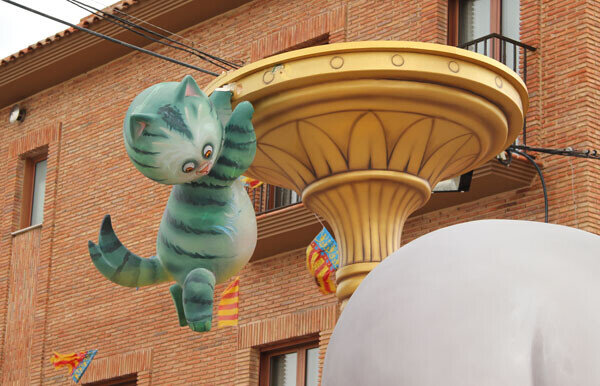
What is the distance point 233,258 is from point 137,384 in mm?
11597

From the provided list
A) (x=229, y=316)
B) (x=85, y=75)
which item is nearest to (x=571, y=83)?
(x=229, y=316)

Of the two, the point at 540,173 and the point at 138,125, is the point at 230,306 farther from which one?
the point at 138,125

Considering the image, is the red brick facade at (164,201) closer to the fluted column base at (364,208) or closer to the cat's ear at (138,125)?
the fluted column base at (364,208)

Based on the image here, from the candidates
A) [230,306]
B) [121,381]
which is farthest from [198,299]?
[121,381]

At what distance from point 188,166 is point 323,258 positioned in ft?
24.9

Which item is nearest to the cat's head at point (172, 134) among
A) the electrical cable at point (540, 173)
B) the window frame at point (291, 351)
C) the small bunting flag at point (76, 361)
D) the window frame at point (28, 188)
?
the electrical cable at point (540, 173)

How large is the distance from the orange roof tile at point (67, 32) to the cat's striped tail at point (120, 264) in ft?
40.0

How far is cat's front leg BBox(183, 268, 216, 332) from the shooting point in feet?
19.3

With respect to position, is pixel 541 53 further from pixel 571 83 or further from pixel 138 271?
pixel 138 271

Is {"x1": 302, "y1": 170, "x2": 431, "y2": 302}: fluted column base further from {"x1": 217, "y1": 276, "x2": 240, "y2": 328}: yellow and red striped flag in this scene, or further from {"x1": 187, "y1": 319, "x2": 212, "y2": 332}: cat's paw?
{"x1": 217, "y1": 276, "x2": 240, "y2": 328}: yellow and red striped flag

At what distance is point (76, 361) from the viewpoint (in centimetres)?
1769

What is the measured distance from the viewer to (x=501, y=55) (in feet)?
44.8

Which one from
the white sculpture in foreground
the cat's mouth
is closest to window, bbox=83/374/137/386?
the cat's mouth

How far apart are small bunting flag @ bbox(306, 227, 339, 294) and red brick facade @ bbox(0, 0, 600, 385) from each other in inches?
50.7
